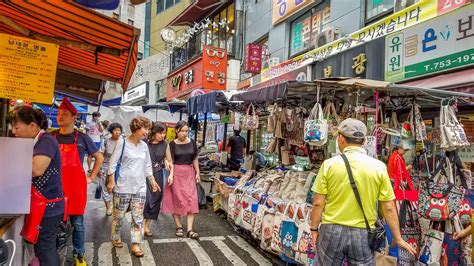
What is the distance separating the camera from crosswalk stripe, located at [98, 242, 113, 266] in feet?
16.5

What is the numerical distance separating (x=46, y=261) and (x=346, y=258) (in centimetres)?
280

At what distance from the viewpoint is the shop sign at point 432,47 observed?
21.4ft

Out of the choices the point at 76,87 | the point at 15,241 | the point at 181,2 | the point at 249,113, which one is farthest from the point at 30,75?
the point at 181,2

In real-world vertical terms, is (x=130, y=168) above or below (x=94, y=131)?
below

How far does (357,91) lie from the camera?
17.1ft

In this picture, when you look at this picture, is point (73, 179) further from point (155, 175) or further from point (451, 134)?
point (451, 134)

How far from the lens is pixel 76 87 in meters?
7.89

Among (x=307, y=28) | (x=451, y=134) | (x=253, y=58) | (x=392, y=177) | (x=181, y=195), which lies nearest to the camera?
(x=451, y=134)

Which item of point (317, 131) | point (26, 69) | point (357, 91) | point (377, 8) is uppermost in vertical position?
point (377, 8)

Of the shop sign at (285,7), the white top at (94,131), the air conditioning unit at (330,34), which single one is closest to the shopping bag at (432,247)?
the air conditioning unit at (330,34)

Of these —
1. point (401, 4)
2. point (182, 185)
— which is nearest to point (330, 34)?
point (401, 4)

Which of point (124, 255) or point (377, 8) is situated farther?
point (377, 8)

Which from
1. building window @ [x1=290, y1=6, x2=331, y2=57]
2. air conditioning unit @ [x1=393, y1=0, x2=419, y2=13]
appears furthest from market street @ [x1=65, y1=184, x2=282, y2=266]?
building window @ [x1=290, y1=6, x2=331, y2=57]

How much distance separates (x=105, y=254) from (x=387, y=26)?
773cm
